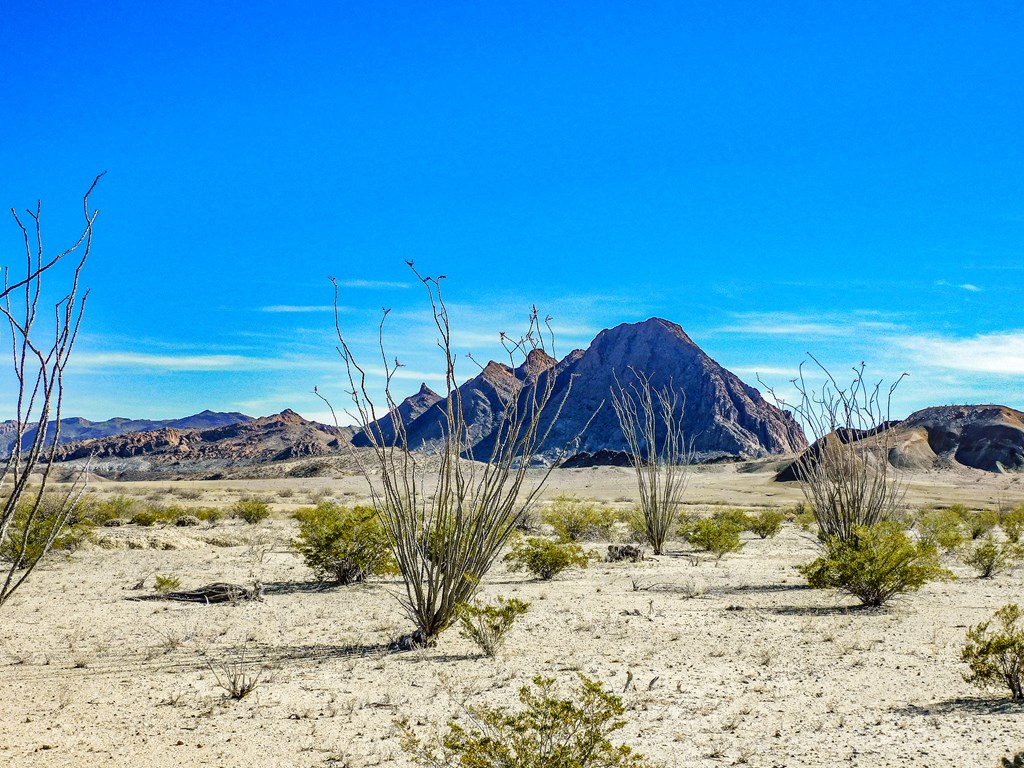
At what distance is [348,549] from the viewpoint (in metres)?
12.3

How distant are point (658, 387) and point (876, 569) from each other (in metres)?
124

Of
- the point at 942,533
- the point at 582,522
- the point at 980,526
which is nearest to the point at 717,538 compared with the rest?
the point at 582,522

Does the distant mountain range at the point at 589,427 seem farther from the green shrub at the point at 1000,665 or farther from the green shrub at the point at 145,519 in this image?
the green shrub at the point at 1000,665

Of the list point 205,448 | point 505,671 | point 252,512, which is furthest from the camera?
point 205,448

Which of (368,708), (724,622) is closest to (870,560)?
(724,622)

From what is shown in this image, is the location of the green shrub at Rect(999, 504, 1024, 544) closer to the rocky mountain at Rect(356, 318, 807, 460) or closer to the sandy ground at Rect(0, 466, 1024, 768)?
the sandy ground at Rect(0, 466, 1024, 768)

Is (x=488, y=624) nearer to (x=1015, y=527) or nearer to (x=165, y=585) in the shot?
(x=165, y=585)

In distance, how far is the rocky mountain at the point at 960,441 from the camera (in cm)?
7006

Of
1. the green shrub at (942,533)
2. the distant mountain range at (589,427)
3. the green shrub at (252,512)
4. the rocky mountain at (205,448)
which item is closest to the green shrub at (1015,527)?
the green shrub at (942,533)

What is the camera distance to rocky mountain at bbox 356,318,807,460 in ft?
383

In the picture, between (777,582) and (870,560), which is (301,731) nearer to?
(870,560)

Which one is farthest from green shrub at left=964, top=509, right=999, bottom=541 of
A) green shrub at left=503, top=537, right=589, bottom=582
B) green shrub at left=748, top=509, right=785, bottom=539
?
green shrub at left=503, top=537, right=589, bottom=582

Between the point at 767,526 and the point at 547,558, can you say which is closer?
the point at 547,558

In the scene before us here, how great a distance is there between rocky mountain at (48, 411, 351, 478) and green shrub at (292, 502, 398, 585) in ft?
287
